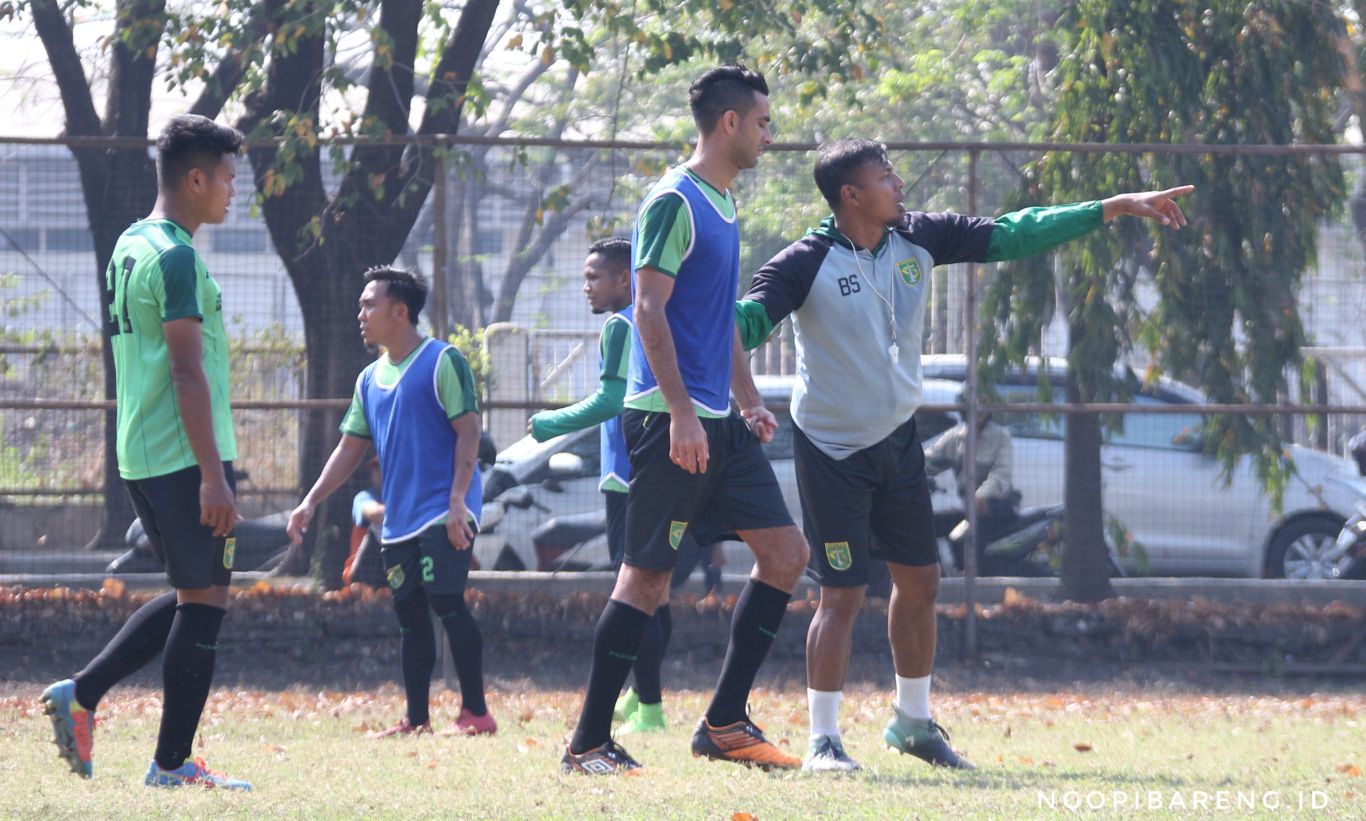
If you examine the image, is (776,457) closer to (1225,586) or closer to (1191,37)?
(1225,586)

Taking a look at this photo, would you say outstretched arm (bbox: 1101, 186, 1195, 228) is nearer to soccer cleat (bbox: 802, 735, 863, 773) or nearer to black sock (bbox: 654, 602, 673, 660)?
soccer cleat (bbox: 802, 735, 863, 773)

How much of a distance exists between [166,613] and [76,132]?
7656 mm

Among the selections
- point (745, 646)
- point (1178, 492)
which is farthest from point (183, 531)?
point (1178, 492)

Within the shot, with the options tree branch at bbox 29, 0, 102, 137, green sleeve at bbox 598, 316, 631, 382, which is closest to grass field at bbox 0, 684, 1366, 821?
green sleeve at bbox 598, 316, 631, 382

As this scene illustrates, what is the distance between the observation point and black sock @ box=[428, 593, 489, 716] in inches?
267

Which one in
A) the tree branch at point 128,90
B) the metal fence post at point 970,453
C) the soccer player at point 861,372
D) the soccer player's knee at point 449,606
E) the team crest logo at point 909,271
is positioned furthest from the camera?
the tree branch at point 128,90

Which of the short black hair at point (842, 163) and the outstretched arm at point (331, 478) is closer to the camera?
the short black hair at point (842, 163)

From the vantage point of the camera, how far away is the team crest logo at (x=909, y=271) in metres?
5.45

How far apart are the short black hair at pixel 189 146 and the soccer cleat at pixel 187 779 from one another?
174cm

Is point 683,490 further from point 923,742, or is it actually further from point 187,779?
point 187,779

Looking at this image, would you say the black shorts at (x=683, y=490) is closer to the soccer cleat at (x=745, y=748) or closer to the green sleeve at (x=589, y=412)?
the soccer cleat at (x=745, y=748)

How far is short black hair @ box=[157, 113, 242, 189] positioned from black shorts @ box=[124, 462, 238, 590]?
0.90 metres

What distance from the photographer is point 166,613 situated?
5.18m

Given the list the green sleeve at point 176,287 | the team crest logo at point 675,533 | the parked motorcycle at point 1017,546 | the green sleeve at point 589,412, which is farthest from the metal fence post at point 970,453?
the green sleeve at point 176,287
